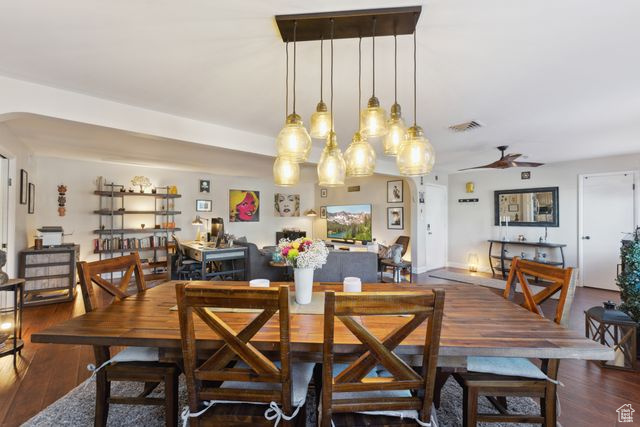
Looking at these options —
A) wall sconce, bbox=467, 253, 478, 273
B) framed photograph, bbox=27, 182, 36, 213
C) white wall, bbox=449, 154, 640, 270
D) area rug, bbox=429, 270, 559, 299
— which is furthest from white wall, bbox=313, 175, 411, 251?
framed photograph, bbox=27, 182, 36, 213

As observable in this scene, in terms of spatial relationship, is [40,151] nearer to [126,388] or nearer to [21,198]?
[21,198]

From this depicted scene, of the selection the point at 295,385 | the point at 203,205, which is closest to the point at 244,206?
the point at 203,205

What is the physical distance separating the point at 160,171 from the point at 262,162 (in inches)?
103

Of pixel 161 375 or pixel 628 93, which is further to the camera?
pixel 628 93

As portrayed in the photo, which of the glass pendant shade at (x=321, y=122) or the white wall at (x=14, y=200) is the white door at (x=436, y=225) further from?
the white wall at (x=14, y=200)

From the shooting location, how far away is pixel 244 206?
7.57 meters

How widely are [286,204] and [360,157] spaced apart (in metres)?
6.57

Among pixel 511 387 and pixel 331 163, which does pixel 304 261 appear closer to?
pixel 331 163

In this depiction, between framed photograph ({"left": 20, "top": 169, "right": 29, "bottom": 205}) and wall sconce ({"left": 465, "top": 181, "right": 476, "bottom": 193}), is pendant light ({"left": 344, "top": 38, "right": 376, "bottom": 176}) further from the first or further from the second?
wall sconce ({"left": 465, "top": 181, "right": 476, "bottom": 193})

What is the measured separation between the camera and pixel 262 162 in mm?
5332

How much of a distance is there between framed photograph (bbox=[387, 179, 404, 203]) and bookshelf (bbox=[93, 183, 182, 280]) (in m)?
4.71

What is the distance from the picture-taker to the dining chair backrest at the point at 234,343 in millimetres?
1076

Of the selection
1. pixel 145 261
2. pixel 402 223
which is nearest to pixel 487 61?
pixel 402 223

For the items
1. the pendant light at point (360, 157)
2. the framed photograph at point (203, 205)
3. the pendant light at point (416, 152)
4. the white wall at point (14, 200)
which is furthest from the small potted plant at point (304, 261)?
the framed photograph at point (203, 205)
